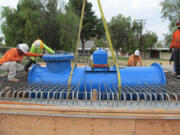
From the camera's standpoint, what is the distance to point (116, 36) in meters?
41.7

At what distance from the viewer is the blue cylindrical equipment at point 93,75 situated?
12.6 feet

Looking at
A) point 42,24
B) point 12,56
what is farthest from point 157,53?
point 12,56

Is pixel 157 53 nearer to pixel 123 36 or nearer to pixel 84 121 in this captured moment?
pixel 123 36

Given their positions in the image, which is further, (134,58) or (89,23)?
(89,23)

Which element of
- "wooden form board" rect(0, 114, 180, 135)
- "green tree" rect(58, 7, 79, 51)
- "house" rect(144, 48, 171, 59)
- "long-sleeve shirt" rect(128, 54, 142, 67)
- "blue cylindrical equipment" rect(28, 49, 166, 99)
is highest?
"green tree" rect(58, 7, 79, 51)

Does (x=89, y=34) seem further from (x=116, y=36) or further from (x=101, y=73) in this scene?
(x=101, y=73)

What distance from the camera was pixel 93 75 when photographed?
3.96 m

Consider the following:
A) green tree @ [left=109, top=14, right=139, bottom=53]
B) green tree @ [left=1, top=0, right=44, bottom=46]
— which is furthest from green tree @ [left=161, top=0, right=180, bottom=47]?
green tree @ [left=1, top=0, right=44, bottom=46]

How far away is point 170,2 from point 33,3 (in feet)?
77.7

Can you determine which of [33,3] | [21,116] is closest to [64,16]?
[33,3]

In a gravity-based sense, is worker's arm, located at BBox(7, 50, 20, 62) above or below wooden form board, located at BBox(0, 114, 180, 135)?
above

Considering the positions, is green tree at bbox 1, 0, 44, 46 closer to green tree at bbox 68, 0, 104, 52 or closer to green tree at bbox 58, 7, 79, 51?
green tree at bbox 58, 7, 79, 51

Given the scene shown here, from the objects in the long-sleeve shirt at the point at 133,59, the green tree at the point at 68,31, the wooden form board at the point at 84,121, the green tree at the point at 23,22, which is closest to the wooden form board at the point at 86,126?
the wooden form board at the point at 84,121

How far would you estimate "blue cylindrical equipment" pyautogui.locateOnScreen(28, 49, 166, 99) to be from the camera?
3844 millimetres
